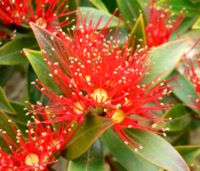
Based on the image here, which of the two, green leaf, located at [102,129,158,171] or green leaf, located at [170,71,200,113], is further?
green leaf, located at [170,71,200,113]

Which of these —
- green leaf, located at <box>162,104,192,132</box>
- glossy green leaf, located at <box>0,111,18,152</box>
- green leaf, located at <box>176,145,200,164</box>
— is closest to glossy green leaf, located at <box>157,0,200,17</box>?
green leaf, located at <box>162,104,192,132</box>

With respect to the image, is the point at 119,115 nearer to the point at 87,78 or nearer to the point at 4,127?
the point at 87,78

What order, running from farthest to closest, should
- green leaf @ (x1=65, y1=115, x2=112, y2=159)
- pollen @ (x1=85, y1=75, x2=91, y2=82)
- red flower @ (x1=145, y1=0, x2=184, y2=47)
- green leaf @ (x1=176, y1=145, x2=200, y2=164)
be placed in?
red flower @ (x1=145, y1=0, x2=184, y2=47)
green leaf @ (x1=176, y1=145, x2=200, y2=164)
pollen @ (x1=85, y1=75, x2=91, y2=82)
green leaf @ (x1=65, y1=115, x2=112, y2=159)

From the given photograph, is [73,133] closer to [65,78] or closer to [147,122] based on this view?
[65,78]

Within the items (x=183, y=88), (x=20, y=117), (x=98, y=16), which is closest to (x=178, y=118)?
(x=183, y=88)

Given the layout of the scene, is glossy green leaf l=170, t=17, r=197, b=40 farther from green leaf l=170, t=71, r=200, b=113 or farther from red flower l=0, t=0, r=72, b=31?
red flower l=0, t=0, r=72, b=31
